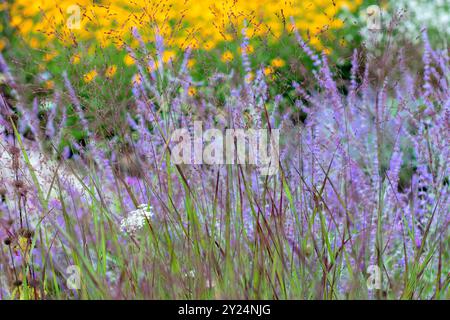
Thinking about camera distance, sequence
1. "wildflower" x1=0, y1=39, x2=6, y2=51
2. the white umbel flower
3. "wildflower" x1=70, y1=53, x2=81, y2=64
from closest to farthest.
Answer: the white umbel flower → "wildflower" x1=70, y1=53, x2=81, y2=64 → "wildflower" x1=0, y1=39, x2=6, y2=51

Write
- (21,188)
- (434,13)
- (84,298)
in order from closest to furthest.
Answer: (84,298)
(21,188)
(434,13)

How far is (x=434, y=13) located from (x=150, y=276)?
4203mm

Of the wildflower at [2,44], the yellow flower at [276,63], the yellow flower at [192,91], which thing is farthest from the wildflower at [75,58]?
the wildflower at [2,44]

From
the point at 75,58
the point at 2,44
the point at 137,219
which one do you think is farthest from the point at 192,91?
the point at 2,44

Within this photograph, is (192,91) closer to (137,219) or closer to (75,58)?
(75,58)

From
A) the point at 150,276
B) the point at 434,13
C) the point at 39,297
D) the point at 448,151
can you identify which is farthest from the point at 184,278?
the point at 434,13

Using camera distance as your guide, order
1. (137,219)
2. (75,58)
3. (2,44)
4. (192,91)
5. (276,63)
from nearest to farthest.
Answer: (137,219)
(75,58)
(192,91)
(276,63)
(2,44)

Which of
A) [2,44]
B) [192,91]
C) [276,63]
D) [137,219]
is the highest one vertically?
[2,44]

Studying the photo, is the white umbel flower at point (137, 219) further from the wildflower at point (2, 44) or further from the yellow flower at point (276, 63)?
the wildflower at point (2, 44)

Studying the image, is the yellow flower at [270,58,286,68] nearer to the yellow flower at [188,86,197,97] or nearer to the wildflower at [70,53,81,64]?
the yellow flower at [188,86,197,97]

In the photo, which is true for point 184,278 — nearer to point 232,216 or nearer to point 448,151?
point 232,216

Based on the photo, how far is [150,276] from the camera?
203 cm

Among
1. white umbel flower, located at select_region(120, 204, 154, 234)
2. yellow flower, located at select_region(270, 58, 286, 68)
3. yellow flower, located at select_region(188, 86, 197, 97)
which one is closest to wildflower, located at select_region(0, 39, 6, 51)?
yellow flower, located at select_region(270, 58, 286, 68)
